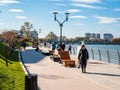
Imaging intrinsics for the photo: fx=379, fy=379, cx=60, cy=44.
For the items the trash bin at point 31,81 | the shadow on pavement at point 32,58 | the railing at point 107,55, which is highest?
the trash bin at point 31,81

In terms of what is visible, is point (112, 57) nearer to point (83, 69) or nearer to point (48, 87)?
point (83, 69)

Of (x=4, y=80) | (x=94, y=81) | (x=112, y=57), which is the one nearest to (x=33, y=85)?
(x=4, y=80)

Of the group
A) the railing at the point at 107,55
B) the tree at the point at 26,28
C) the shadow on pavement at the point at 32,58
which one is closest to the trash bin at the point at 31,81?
the railing at the point at 107,55

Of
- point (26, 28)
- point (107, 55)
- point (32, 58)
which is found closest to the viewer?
point (107, 55)

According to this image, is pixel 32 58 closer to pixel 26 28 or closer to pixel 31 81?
pixel 31 81

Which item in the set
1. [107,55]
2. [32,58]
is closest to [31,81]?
[107,55]

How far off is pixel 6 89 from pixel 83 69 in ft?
29.3

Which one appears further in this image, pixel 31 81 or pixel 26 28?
pixel 26 28

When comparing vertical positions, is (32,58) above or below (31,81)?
below

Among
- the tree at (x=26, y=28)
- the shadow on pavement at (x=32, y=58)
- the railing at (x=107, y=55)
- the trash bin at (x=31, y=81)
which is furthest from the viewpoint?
the tree at (x=26, y=28)

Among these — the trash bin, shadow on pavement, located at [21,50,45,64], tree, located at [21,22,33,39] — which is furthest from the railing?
tree, located at [21,22,33,39]

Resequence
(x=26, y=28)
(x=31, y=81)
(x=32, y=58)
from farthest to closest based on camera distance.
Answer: (x=26, y=28), (x=32, y=58), (x=31, y=81)

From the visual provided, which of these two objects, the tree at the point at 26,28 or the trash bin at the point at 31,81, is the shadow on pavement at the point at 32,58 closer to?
the trash bin at the point at 31,81

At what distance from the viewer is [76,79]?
59.1ft
